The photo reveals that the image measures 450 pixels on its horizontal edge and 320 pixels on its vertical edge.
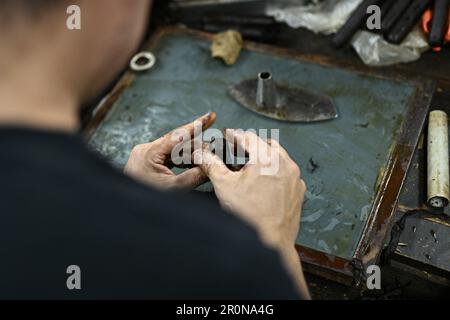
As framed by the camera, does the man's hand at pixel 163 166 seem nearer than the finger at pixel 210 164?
No

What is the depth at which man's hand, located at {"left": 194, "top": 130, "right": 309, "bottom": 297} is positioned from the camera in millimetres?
1207

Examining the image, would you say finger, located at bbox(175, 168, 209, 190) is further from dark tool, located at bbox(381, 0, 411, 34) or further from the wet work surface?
dark tool, located at bbox(381, 0, 411, 34)

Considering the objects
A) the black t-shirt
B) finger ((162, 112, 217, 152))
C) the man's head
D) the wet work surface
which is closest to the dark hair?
the man's head

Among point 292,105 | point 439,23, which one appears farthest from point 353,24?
point 292,105

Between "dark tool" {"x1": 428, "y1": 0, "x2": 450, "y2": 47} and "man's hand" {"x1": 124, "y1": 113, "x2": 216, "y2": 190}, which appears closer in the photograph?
"man's hand" {"x1": 124, "y1": 113, "x2": 216, "y2": 190}

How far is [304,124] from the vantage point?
189cm

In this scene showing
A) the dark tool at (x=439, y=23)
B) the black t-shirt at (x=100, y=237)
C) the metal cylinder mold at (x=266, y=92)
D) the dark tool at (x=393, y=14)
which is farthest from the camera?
the dark tool at (x=393, y=14)

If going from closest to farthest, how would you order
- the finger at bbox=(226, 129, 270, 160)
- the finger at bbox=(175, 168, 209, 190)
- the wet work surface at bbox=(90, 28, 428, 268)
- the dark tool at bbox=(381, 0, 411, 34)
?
the finger at bbox=(226, 129, 270, 160) < the finger at bbox=(175, 168, 209, 190) < the wet work surface at bbox=(90, 28, 428, 268) < the dark tool at bbox=(381, 0, 411, 34)

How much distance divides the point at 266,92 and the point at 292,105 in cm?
12

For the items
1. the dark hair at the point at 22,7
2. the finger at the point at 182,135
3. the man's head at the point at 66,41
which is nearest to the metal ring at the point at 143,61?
the finger at the point at 182,135

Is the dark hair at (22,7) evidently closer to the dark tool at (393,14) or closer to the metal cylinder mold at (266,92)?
the metal cylinder mold at (266,92)

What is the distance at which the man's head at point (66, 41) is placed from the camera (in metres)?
0.61

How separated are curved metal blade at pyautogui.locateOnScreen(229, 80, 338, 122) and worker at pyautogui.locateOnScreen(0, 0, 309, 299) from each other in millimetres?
1271

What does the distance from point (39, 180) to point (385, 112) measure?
5.06ft
